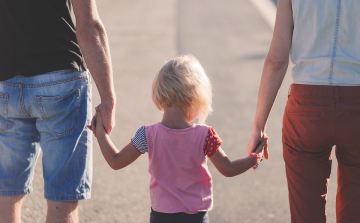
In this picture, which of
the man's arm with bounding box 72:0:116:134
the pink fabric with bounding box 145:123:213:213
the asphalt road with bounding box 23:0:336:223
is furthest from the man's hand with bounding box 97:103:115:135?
the asphalt road with bounding box 23:0:336:223

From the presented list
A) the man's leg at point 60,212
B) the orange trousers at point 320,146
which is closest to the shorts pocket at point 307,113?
the orange trousers at point 320,146

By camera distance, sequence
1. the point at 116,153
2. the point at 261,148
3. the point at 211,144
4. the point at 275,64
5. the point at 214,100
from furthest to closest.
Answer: the point at 214,100, the point at 261,148, the point at 275,64, the point at 116,153, the point at 211,144

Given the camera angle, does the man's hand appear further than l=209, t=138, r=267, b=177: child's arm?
Yes

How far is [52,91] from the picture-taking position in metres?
2.90

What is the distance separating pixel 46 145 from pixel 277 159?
3.58m

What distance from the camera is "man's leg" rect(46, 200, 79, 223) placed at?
292 cm

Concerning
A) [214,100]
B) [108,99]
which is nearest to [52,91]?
[108,99]

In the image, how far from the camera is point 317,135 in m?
2.88

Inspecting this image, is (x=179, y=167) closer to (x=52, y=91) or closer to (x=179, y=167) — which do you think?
(x=179, y=167)

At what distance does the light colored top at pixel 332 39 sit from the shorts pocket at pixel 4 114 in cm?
151

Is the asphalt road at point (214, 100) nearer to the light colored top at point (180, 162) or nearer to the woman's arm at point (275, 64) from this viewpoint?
the woman's arm at point (275, 64)

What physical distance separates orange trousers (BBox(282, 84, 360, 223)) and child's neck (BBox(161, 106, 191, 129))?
0.57m

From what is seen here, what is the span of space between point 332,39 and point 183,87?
764 millimetres

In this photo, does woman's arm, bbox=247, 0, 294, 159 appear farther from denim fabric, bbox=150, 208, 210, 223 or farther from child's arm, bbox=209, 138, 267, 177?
denim fabric, bbox=150, 208, 210, 223
